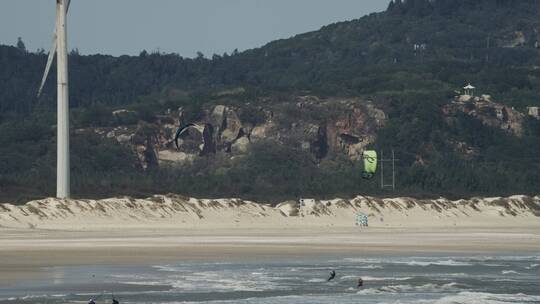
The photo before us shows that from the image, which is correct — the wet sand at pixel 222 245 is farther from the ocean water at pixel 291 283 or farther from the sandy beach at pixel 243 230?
the ocean water at pixel 291 283

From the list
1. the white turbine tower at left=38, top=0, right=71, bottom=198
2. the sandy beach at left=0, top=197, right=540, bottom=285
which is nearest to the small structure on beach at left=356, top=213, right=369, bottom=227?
the sandy beach at left=0, top=197, right=540, bottom=285

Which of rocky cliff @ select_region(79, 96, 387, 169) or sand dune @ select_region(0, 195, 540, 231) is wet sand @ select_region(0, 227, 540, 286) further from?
rocky cliff @ select_region(79, 96, 387, 169)

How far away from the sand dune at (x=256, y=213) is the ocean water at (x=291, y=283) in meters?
19.7

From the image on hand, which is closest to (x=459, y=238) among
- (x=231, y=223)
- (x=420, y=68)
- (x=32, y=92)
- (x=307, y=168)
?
(x=231, y=223)

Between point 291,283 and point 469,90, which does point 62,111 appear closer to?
point 291,283

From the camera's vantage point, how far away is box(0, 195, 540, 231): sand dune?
54.1m

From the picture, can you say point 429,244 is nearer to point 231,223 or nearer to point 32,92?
point 231,223

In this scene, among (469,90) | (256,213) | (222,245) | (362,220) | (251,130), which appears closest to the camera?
(222,245)

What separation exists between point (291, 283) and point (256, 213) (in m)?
30.8

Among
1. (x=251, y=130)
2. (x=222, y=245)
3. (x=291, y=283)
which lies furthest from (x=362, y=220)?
(x=251, y=130)

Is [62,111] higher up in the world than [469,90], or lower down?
lower down

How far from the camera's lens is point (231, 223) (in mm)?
58312

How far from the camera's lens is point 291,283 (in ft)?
97.6

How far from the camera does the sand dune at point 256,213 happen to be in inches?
2130
